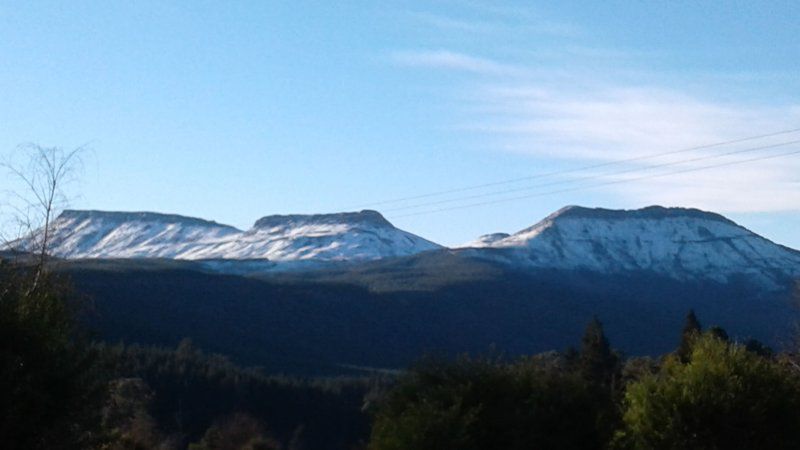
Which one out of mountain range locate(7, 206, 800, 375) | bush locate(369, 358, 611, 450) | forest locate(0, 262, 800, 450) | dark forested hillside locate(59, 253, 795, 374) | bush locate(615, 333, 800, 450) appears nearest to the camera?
forest locate(0, 262, 800, 450)

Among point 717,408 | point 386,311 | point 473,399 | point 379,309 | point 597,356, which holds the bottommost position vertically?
point 597,356

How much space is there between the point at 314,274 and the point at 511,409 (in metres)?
149

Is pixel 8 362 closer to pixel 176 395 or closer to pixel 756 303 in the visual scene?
pixel 176 395

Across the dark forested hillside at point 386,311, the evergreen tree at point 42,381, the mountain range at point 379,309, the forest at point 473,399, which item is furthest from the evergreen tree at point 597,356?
the mountain range at point 379,309


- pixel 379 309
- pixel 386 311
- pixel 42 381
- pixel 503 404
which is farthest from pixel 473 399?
pixel 379 309

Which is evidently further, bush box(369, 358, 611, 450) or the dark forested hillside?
the dark forested hillside

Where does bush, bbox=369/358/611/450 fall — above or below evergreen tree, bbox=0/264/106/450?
below

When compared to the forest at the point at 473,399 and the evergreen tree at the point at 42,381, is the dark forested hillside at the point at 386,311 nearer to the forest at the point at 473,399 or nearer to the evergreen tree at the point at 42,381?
the forest at the point at 473,399

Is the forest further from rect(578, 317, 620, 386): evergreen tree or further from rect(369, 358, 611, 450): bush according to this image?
rect(578, 317, 620, 386): evergreen tree

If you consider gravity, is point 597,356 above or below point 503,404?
below

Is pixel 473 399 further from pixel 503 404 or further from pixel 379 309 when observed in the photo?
pixel 379 309

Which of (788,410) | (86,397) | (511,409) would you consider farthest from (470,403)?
(86,397)

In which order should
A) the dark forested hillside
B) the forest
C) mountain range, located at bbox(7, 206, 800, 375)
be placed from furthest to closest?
mountain range, located at bbox(7, 206, 800, 375)
the dark forested hillside
the forest

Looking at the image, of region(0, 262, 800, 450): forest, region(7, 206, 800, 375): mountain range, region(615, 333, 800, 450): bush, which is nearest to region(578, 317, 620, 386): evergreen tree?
region(0, 262, 800, 450): forest
